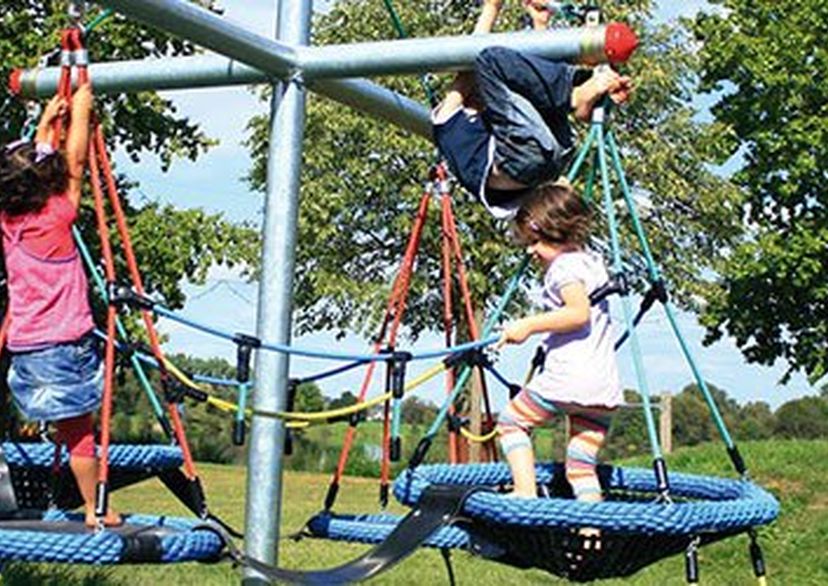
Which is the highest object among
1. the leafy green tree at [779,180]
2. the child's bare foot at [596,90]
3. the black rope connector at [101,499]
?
the leafy green tree at [779,180]

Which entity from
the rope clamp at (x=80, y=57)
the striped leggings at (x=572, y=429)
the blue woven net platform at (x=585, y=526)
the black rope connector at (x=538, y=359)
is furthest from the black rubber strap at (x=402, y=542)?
the rope clamp at (x=80, y=57)

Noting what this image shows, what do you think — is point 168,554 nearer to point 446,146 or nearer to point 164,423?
point 164,423

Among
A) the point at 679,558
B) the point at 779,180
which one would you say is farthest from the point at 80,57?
the point at 779,180

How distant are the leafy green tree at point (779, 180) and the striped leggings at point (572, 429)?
16.8 metres

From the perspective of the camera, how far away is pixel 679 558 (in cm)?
1227

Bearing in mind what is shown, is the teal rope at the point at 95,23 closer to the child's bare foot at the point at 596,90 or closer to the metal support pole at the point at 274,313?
the metal support pole at the point at 274,313

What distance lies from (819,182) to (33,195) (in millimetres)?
18646

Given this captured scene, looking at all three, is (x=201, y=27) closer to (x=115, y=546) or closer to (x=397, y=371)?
(x=397, y=371)

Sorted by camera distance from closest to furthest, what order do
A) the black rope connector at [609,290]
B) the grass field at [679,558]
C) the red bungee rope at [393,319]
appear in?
1. the black rope connector at [609,290]
2. the red bungee rope at [393,319]
3. the grass field at [679,558]

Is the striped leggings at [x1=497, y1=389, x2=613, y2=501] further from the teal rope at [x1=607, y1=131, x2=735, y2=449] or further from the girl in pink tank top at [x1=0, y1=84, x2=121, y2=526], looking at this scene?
the girl in pink tank top at [x1=0, y1=84, x2=121, y2=526]

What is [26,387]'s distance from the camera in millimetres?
4438

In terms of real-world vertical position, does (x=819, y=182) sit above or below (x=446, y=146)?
above

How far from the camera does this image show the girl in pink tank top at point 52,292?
4418 millimetres

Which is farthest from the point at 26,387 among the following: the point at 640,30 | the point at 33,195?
the point at 640,30
